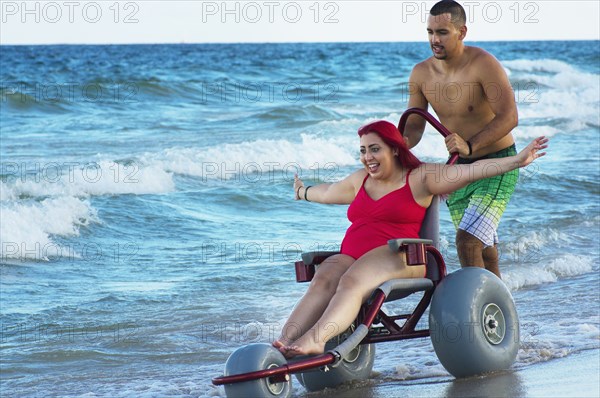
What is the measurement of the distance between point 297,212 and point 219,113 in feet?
37.8

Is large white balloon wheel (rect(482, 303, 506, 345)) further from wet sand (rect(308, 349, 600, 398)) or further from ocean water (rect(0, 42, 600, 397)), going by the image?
ocean water (rect(0, 42, 600, 397))

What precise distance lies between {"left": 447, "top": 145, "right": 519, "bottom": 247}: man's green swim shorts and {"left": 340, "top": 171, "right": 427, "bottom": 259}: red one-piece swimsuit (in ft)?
1.64

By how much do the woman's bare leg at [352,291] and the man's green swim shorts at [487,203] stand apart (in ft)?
1.92

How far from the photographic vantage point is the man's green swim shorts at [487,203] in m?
5.32

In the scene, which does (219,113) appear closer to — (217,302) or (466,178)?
(217,302)

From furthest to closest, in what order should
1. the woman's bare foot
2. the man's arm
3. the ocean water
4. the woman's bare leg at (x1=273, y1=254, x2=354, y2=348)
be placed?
the ocean water < the man's arm < the woman's bare leg at (x1=273, y1=254, x2=354, y2=348) < the woman's bare foot

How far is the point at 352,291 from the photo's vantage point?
15.0ft

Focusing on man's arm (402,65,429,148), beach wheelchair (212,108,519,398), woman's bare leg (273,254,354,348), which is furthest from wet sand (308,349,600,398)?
man's arm (402,65,429,148)

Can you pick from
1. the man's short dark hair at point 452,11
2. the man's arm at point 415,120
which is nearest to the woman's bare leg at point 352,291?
the man's arm at point 415,120

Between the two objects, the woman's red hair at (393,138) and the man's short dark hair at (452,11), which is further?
the man's short dark hair at (452,11)

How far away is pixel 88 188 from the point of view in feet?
43.7

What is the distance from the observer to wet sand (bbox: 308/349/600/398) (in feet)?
15.4

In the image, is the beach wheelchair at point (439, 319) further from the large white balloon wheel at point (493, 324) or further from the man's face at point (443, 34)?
the man's face at point (443, 34)

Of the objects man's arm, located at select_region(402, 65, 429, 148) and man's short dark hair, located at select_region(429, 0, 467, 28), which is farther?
man's arm, located at select_region(402, 65, 429, 148)
